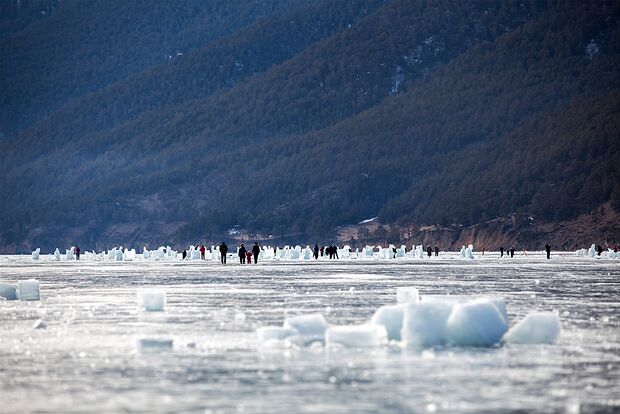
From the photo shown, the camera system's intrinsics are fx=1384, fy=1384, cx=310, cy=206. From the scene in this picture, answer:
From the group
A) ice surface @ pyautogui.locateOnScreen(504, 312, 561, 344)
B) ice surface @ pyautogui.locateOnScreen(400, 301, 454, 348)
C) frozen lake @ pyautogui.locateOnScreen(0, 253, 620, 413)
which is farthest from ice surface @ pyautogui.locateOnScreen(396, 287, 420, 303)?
ice surface @ pyautogui.locateOnScreen(400, 301, 454, 348)

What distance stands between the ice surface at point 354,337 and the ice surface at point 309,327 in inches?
13.3

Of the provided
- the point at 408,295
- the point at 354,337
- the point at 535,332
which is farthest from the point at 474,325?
the point at 408,295

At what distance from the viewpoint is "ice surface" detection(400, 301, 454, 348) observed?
71.9 ft

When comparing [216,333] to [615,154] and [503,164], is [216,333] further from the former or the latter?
[503,164]

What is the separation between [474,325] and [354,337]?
1917 millimetres

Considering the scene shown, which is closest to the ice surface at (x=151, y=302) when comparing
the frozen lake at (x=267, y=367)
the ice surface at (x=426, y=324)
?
the frozen lake at (x=267, y=367)

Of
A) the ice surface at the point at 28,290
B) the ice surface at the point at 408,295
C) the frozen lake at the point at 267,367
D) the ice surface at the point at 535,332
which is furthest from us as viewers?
the ice surface at the point at 28,290

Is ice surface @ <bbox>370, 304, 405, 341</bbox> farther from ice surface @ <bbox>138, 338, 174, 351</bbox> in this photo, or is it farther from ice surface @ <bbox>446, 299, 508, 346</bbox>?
ice surface @ <bbox>138, 338, 174, 351</bbox>

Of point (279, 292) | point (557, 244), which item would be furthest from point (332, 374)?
point (557, 244)

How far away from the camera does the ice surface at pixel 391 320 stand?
2292cm

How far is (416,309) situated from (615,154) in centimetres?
14810

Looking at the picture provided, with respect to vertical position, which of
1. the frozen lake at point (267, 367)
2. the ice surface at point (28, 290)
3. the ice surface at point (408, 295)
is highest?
the ice surface at point (28, 290)

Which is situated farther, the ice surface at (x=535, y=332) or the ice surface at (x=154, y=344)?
the ice surface at (x=535, y=332)

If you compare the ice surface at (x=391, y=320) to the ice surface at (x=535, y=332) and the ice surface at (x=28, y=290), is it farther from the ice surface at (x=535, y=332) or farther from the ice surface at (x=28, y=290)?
the ice surface at (x=28, y=290)
